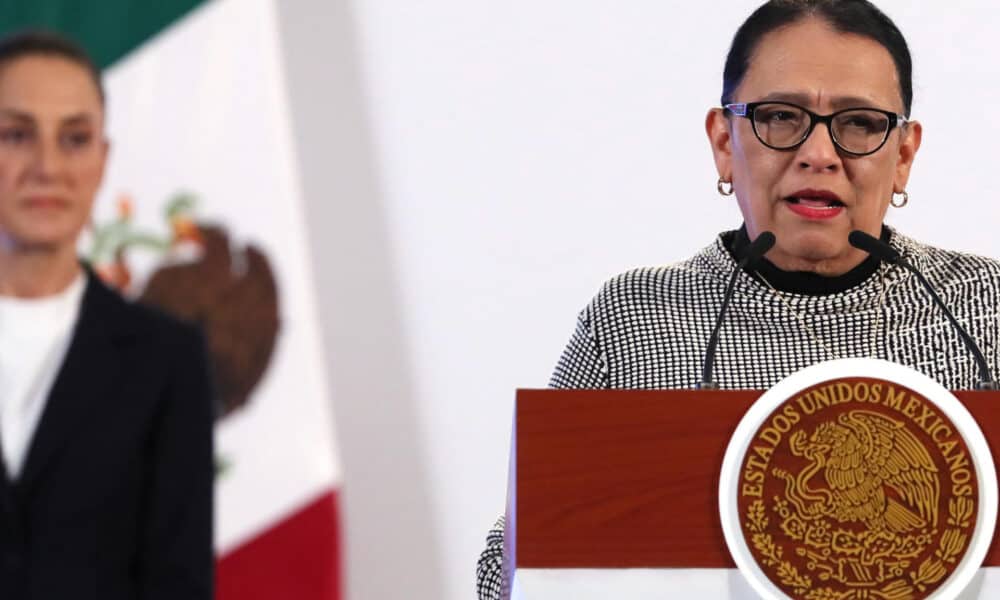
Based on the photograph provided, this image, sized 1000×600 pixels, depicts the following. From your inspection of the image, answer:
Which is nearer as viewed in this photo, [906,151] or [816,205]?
[816,205]

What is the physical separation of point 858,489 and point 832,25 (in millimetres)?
847

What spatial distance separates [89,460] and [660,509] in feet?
2.10

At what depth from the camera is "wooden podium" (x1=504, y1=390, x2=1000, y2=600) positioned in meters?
1.26

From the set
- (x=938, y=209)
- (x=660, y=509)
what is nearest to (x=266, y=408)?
(x=938, y=209)

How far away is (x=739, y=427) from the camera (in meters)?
1.27

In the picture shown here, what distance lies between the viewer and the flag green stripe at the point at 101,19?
3.09 m

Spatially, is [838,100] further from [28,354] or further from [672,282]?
[28,354]

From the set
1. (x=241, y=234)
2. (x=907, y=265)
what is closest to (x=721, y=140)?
(x=907, y=265)

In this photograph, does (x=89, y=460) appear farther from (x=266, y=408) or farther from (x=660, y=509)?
(x=266, y=408)

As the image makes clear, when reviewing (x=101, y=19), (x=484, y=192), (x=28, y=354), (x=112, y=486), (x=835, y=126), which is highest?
(x=101, y=19)

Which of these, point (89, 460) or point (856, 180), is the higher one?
point (856, 180)

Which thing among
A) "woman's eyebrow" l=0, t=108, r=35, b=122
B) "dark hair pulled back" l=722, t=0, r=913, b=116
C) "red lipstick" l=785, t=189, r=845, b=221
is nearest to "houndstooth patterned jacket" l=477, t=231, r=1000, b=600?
"red lipstick" l=785, t=189, r=845, b=221

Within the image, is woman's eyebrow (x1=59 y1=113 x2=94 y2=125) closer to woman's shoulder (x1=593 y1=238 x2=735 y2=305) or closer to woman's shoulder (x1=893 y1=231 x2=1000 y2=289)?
woman's shoulder (x1=593 y1=238 x2=735 y2=305)

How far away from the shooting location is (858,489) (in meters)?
1.25
